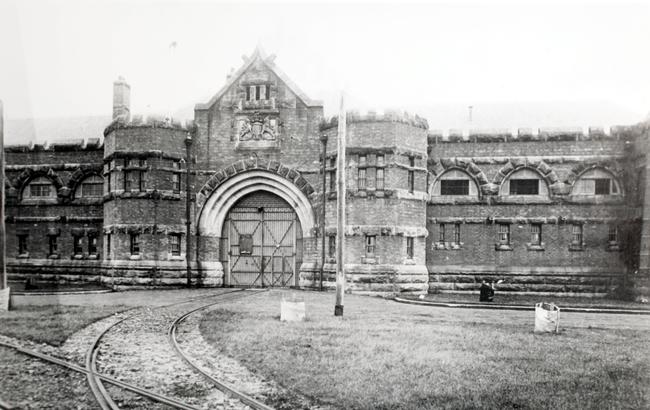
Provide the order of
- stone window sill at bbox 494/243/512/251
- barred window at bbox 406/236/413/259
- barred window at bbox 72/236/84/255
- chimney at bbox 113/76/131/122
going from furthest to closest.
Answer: chimney at bbox 113/76/131/122
barred window at bbox 72/236/84/255
stone window sill at bbox 494/243/512/251
barred window at bbox 406/236/413/259

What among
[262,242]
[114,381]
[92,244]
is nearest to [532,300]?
[262,242]

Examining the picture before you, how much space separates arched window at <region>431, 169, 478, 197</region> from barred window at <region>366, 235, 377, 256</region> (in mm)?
4023

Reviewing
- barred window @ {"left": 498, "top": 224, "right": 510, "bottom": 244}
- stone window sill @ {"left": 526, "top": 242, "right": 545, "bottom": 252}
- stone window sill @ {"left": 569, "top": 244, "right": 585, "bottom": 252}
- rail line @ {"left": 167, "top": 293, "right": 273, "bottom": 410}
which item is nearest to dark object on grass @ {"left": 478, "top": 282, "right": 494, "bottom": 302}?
barred window @ {"left": 498, "top": 224, "right": 510, "bottom": 244}

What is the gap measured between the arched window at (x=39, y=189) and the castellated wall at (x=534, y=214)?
18217 mm

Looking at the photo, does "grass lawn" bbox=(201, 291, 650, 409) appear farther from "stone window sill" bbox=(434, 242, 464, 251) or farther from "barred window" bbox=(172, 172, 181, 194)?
"barred window" bbox=(172, 172, 181, 194)

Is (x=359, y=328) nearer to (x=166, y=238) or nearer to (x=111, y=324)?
(x=111, y=324)

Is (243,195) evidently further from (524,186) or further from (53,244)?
(524,186)

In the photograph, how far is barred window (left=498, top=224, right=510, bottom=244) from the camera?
24719mm

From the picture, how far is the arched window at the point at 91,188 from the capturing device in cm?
2792

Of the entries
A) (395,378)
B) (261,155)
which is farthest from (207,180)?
(395,378)

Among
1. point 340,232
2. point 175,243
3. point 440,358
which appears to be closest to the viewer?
point 440,358

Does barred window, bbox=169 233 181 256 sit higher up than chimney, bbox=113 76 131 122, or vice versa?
chimney, bbox=113 76 131 122

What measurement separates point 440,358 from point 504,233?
1586 cm

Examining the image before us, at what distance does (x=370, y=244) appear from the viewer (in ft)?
74.8
